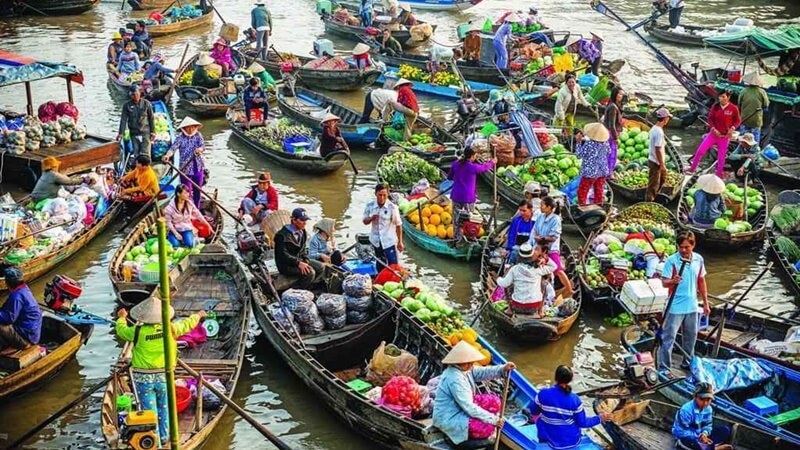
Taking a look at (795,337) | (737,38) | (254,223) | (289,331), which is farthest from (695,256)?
(737,38)

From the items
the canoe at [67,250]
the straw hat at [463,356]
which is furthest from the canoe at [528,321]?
the canoe at [67,250]

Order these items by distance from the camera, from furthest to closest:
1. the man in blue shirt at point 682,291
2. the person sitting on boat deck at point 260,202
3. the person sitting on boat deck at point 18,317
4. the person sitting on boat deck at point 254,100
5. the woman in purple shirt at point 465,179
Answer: the person sitting on boat deck at point 254,100, the person sitting on boat deck at point 260,202, the woman in purple shirt at point 465,179, the person sitting on boat deck at point 18,317, the man in blue shirt at point 682,291

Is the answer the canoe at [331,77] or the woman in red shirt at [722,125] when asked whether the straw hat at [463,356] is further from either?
the canoe at [331,77]

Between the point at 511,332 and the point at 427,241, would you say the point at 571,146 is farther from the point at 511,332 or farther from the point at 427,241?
the point at 511,332

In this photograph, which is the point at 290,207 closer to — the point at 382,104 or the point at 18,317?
the point at 382,104

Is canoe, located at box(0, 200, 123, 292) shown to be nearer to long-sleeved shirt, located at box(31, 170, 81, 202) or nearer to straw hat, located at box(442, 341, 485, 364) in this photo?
long-sleeved shirt, located at box(31, 170, 81, 202)

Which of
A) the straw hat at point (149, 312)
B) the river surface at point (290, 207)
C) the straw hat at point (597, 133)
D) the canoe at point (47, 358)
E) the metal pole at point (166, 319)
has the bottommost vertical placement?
the river surface at point (290, 207)

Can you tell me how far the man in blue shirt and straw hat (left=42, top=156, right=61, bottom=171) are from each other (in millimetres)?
10045

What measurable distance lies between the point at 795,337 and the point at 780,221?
4463 mm

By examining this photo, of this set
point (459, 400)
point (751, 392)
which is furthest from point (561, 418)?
point (751, 392)

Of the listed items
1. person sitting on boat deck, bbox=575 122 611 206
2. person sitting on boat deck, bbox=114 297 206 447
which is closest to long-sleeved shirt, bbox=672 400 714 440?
person sitting on boat deck, bbox=114 297 206 447

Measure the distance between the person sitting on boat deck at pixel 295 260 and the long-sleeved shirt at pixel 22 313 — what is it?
298 cm

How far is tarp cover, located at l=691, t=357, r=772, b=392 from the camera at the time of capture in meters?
9.81

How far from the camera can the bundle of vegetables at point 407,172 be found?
1683 centimetres
